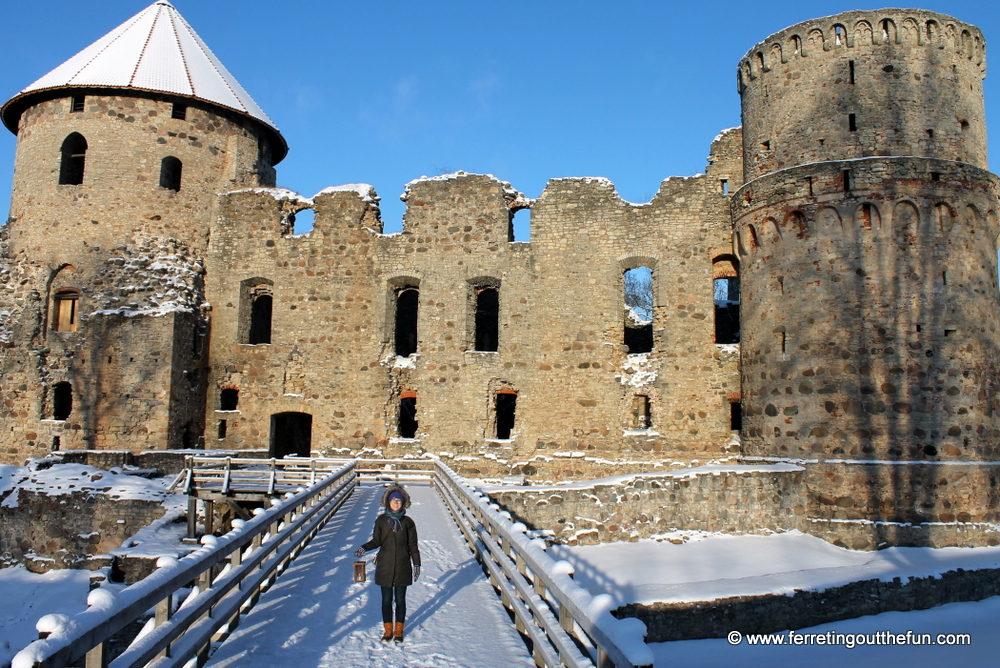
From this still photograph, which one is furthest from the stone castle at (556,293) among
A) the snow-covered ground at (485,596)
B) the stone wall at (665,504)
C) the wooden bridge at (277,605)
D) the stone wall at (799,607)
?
the wooden bridge at (277,605)

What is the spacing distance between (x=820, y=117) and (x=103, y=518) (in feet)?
51.3

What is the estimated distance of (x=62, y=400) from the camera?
17453 millimetres

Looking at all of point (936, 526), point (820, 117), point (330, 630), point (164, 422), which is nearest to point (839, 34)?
point (820, 117)

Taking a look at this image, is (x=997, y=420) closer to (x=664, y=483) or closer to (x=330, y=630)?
(x=664, y=483)

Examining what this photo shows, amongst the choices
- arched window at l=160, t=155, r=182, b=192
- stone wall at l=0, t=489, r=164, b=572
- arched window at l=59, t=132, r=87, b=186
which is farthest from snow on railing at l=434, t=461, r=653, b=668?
arched window at l=59, t=132, r=87, b=186

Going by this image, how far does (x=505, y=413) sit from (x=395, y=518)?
45.7 feet

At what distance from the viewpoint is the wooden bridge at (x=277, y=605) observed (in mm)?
2990

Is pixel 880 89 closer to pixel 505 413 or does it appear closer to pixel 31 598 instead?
pixel 505 413

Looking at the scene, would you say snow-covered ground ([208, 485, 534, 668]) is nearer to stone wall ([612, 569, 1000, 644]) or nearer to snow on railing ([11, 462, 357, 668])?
snow on railing ([11, 462, 357, 668])

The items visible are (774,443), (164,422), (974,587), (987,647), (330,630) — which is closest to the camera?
(330,630)

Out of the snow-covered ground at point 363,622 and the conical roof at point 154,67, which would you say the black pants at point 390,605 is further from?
the conical roof at point 154,67

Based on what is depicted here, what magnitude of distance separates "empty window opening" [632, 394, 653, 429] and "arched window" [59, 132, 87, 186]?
14.5 m

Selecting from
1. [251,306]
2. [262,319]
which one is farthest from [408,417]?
[251,306]

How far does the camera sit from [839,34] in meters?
14.8
